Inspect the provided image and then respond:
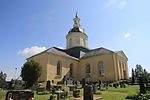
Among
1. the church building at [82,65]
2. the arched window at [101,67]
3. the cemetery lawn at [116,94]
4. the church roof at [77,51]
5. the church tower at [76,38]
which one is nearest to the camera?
the cemetery lawn at [116,94]

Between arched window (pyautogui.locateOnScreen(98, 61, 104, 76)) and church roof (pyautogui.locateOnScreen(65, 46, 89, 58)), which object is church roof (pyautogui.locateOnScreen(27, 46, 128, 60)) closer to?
church roof (pyautogui.locateOnScreen(65, 46, 89, 58))

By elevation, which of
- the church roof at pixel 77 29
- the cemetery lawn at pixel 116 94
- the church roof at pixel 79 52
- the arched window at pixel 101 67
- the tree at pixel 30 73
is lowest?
the cemetery lawn at pixel 116 94

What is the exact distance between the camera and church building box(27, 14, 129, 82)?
37300mm

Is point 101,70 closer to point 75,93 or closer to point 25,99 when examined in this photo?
point 75,93

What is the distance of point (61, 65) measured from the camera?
129 ft

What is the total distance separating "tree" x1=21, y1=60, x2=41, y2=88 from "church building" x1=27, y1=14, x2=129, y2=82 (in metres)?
6.60

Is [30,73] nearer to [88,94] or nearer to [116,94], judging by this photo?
[116,94]

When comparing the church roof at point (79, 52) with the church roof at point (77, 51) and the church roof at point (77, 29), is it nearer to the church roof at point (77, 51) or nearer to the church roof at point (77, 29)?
the church roof at point (77, 51)

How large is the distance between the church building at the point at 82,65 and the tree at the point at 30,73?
6.60 metres

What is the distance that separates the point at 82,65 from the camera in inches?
1705

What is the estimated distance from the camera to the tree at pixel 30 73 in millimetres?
28609

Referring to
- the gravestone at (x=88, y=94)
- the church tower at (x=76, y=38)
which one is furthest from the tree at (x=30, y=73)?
the church tower at (x=76, y=38)

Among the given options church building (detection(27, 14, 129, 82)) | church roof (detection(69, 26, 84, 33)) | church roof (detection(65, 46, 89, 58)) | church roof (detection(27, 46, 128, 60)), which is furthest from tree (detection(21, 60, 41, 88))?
church roof (detection(69, 26, 84, 33))

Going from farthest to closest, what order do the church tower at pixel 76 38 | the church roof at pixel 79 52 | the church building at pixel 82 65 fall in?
1. the church tower at pixel 76 38
2. the church roof at pixel 79 52
3. the church building at pixel 82 65
